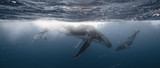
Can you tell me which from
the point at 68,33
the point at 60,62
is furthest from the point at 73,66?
the point at 68,33

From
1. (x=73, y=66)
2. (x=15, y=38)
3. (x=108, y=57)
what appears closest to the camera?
(x=73, y=66)

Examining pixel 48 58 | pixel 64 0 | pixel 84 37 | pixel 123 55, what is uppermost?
pixel 64 0

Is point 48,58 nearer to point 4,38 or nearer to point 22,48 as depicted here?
point 22,48

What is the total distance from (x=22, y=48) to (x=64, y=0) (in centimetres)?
8495

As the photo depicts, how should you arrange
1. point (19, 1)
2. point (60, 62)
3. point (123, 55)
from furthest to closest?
point (123, 55)
point (60, 62)
point (19, 1)

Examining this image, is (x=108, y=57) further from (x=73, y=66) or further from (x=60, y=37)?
(x=60, y=37)

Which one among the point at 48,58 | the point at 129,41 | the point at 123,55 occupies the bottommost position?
the point at 123,55

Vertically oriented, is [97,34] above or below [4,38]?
above

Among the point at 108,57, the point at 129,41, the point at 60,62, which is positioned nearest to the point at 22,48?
the point at 60,62

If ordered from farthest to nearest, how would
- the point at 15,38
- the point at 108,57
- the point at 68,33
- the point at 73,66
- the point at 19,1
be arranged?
the point at 15,38
the point at 108,57
the point at 73,66
the point at 19,1
the point at 68,33

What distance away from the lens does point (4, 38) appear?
351 ft

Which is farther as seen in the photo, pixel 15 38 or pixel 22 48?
pixel 15 38

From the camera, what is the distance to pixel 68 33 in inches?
417

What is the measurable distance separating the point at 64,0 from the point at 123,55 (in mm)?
77181
